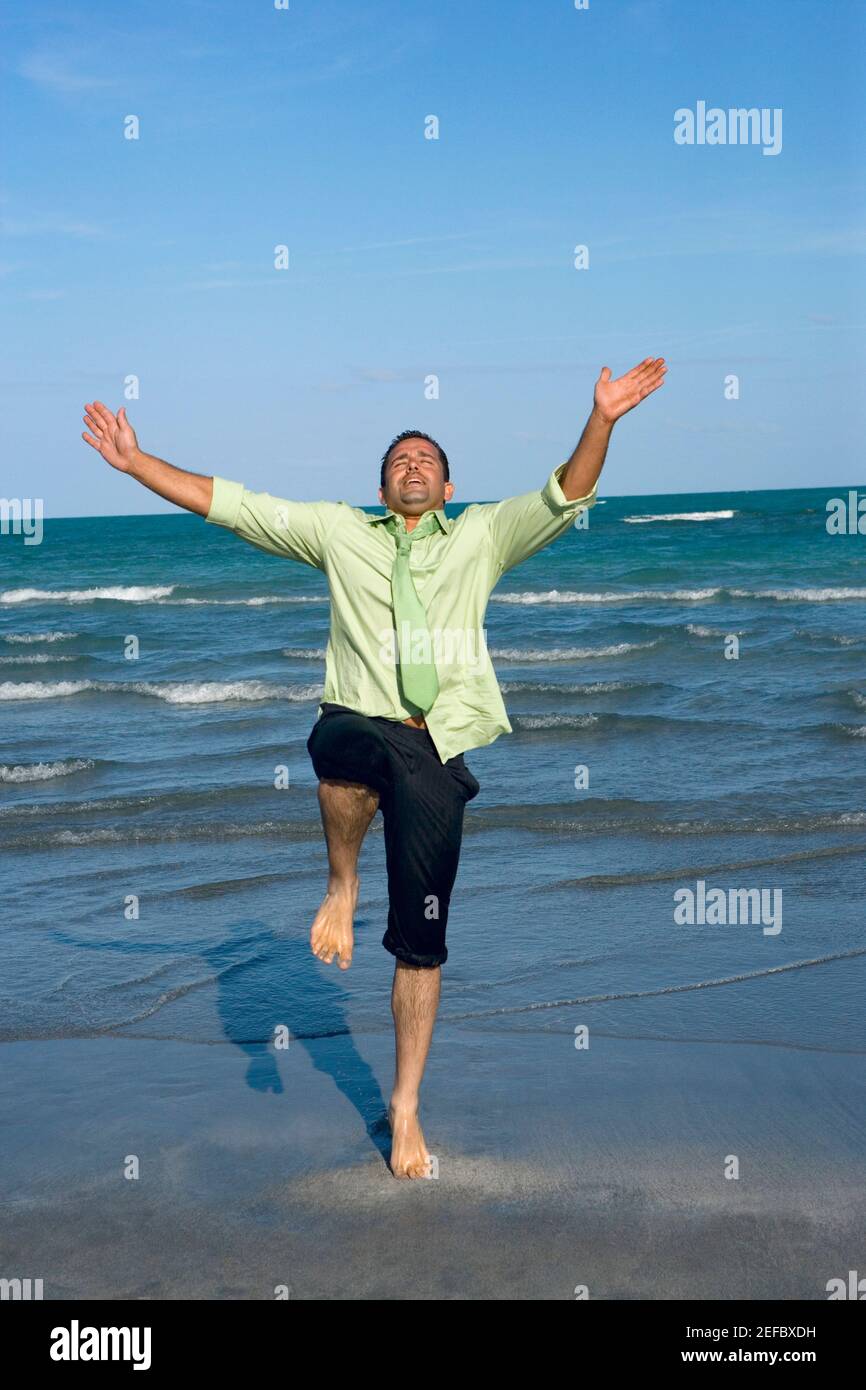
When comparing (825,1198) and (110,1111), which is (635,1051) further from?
(110,1111)

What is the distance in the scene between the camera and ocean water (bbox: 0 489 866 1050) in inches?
255

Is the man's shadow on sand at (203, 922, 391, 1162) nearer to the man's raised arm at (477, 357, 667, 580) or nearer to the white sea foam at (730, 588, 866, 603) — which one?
the man's raised arm at (477, 357, 667, 580)

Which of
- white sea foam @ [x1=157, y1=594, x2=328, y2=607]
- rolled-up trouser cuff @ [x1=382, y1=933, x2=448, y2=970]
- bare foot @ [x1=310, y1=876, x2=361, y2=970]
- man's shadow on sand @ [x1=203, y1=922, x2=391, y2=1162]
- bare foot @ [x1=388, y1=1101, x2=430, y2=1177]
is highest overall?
bare foot @ [x1=310, y1=876, x2=361, y2=970]

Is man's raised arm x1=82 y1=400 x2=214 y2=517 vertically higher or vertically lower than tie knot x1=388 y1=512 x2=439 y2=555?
higher

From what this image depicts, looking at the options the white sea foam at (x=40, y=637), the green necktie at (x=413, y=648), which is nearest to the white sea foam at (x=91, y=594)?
the white sea foam at (x=40, y=637)

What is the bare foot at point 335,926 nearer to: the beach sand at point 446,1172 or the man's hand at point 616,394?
the beach sand at point 446,1172

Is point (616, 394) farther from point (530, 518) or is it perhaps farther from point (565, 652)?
point (565, 652)

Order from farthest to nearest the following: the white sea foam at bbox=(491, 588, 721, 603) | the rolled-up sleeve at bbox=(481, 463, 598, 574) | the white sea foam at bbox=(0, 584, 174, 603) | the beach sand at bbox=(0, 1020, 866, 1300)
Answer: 1. the white sea foam at bbox=(0, 584, 174, 603)
2. the white sea foam at bbox=(491, 588, 721, 603)
3. the rolled-up sleeve at bbox=(481, 463, 598, 574)
4. the beach sand at bbox=(0, 1020, 866, 1300)

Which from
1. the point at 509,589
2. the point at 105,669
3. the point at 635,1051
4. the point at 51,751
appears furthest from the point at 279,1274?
the point at 509,589

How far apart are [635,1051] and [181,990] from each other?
7.43ft

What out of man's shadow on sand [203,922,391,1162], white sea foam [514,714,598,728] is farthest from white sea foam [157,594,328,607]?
man's shadow on sand [203,922,391,1162]

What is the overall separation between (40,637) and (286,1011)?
69.3 feet

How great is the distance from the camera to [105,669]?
21688 millimetres

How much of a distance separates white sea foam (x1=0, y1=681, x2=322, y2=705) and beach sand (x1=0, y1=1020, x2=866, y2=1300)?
476 inches
